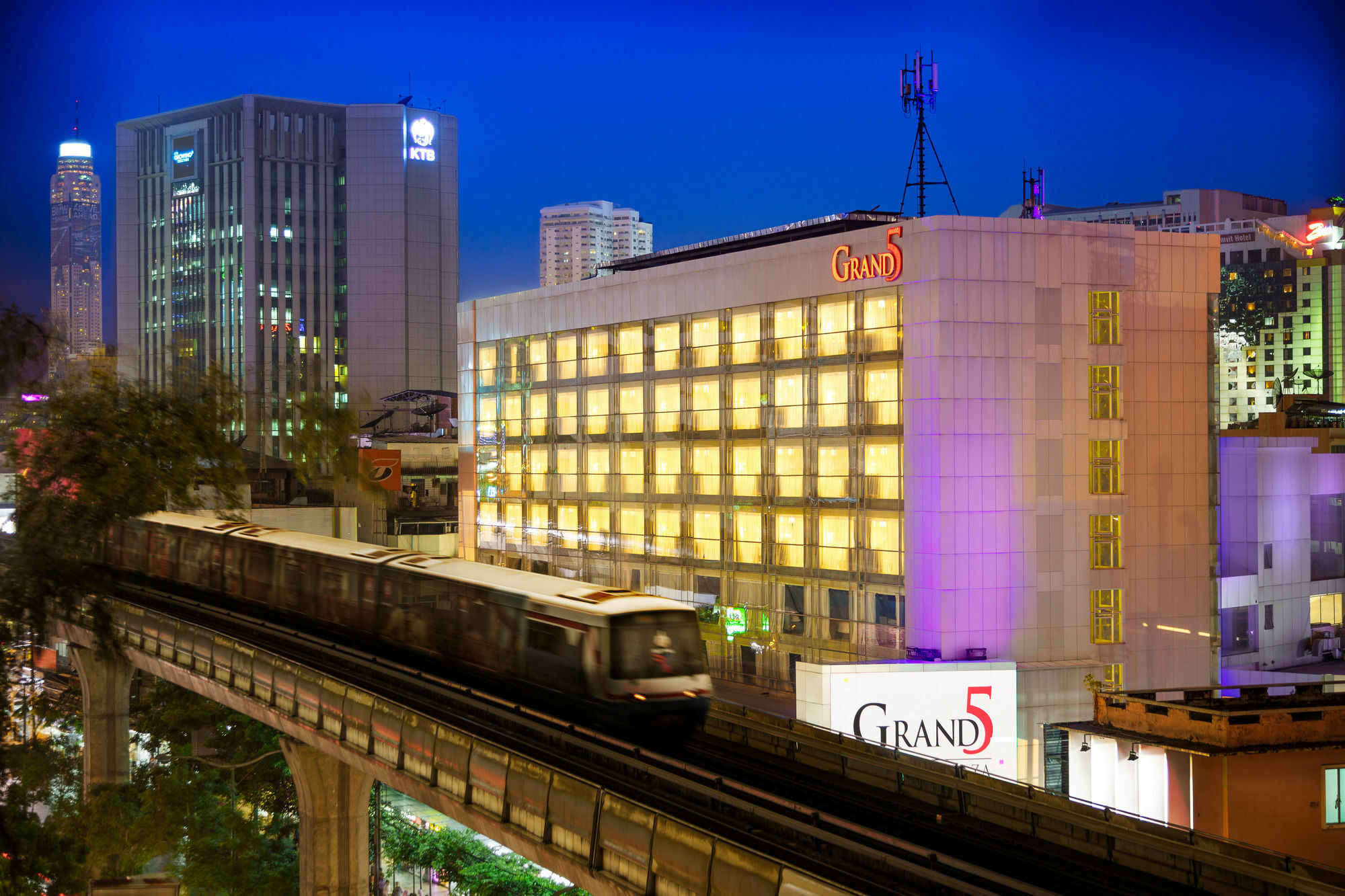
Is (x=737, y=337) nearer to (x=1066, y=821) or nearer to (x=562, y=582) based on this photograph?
(x=562, y=582)

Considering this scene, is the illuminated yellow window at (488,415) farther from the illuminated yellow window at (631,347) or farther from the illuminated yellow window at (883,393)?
the illuminated yellow window at (883,393)

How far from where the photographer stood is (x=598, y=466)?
56.9 meters

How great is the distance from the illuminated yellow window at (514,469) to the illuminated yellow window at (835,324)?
22.9 metres

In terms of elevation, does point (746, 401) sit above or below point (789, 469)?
above

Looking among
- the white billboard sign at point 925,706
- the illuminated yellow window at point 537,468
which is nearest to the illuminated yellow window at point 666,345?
the illuminated yellow window at point 537,468

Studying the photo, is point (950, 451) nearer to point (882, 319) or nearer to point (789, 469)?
point (882, 319)

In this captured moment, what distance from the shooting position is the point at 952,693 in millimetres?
37781

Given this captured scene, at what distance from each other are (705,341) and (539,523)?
16.2 m

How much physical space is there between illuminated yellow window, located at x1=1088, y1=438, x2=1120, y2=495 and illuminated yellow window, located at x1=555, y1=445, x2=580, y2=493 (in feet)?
85.5

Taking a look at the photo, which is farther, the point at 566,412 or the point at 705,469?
the point at 566,412

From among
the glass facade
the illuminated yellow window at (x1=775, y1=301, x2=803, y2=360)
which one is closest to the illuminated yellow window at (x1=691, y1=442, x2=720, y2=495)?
the glass facade

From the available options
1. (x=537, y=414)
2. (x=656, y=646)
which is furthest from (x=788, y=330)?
(x=656, y=646)

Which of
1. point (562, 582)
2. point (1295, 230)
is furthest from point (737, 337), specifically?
point (1295, 230)

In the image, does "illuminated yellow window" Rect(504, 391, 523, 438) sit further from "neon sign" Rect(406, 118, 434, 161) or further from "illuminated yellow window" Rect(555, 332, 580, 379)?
"neon sign" Rect(406, 118, 434, 161)
